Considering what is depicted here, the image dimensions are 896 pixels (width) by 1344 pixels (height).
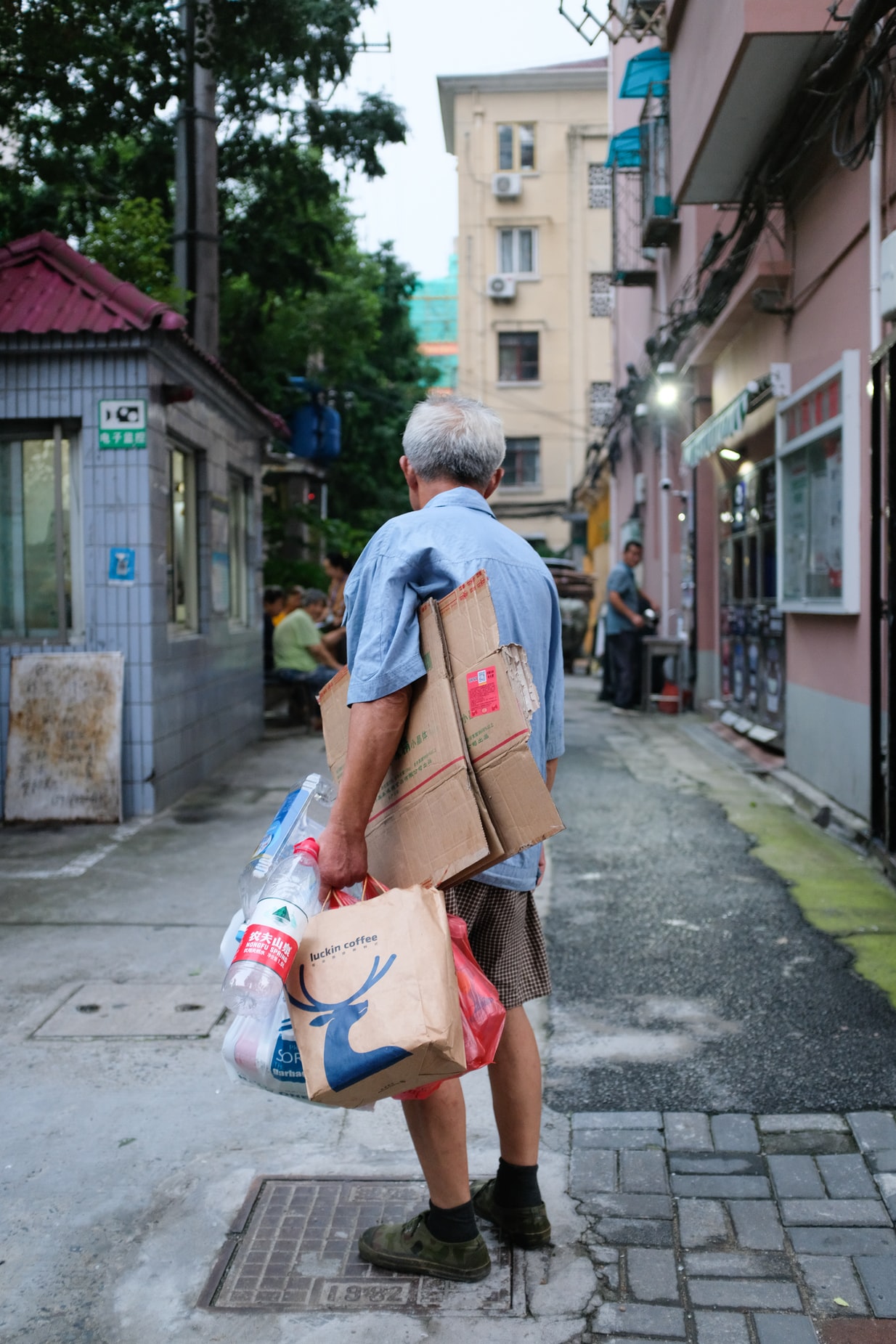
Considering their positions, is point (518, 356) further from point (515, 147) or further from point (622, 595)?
point (622, 595)

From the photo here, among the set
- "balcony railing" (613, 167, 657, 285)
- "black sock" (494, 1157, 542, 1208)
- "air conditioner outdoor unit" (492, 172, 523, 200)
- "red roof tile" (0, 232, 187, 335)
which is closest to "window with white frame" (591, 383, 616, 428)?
"air conditioner outdoor unit" (492, 172, 523, 200)

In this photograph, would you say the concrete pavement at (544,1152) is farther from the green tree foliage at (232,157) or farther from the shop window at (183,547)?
the green tree foliage at (232,157)

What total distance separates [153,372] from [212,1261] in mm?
5911

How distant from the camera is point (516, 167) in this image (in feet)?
117

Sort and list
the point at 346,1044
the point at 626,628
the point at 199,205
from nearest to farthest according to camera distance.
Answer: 1. the point at 346,1044
2. the point at 199,205
3. the point at 626,628

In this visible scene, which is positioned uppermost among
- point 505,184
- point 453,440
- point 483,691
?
point 505,184

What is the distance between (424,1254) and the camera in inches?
102

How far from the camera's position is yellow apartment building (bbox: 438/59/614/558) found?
35250 millimetres

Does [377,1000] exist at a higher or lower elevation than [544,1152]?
higher

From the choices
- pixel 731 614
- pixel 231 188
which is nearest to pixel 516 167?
pixel 231 188

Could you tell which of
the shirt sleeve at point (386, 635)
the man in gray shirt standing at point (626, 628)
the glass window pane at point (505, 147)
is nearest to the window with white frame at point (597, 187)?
the glass window pane at point (505, 147)

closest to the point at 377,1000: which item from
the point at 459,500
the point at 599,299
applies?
the point at 459,500

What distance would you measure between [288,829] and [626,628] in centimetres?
1175

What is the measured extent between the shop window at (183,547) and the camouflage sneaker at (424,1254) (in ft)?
20.2
